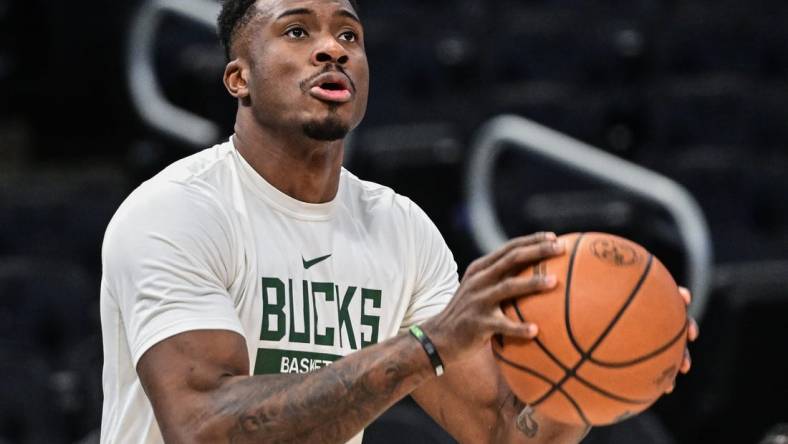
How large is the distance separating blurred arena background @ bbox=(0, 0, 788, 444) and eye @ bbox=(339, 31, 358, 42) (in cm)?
177

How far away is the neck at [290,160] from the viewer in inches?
139

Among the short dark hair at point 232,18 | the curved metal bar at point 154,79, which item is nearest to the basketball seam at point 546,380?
the short dark hair at point 232,18

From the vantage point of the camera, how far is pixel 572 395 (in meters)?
2.98

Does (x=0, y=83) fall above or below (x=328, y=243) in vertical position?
below

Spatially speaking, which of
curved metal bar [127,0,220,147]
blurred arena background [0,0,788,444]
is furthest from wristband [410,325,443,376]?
curved metal bar [127,0,220,147]

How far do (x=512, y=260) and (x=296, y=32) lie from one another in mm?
974

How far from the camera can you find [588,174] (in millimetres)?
6324

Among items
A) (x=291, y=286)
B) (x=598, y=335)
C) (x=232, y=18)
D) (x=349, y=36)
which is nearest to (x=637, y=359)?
(x=598, y=335)

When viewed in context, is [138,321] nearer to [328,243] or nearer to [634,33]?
[328,243]

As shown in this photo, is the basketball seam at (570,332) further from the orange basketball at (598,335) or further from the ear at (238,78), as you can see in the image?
the ear at (238,78)

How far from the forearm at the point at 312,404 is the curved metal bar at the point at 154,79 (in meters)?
3.74

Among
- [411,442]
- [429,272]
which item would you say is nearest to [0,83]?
[411,442]

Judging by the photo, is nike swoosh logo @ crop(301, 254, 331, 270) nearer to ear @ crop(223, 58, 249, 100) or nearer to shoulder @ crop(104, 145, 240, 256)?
shoulder @ crop(104, 145, 240, 256)

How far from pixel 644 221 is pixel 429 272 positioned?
291cm
